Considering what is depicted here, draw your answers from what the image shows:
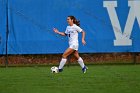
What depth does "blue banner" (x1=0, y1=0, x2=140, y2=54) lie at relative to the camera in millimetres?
17359

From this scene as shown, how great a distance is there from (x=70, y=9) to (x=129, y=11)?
230cm

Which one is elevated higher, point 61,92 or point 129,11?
point 129,11

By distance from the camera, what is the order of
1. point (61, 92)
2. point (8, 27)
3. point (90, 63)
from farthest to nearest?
point (90, 63) → point (8, 27) → point (61, 92)

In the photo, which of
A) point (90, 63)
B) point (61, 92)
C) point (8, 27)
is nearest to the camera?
point (61, 92)

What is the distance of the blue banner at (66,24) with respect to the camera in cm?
1736

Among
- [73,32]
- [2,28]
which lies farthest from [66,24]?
[73,32]

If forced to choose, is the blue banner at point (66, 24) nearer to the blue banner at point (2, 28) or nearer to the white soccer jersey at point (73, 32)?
the blue banner at point (2, 28)

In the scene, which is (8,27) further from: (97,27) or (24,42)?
(97,27)

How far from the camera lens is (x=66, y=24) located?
57.8 feet

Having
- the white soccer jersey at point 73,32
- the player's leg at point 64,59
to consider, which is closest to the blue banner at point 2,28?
the white soccer jersey at point 73,32

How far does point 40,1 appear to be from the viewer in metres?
17.6

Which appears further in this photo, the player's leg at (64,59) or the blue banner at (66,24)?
the blue banner at (66,24)

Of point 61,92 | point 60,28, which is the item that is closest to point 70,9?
point 60,28

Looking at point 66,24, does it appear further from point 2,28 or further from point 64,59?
point 64,59
